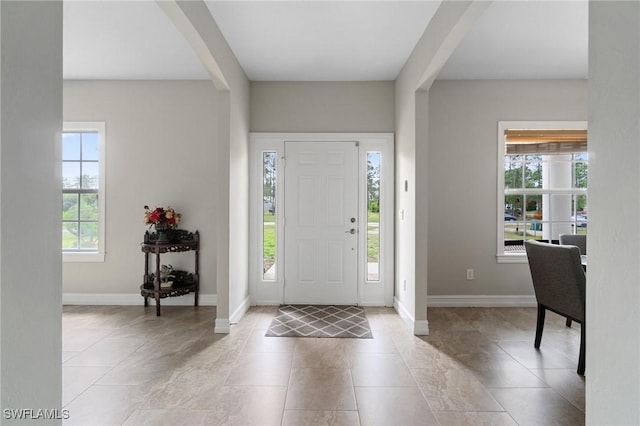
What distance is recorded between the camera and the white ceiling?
2840mm

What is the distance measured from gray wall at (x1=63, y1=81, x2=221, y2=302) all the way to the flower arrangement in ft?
0.61

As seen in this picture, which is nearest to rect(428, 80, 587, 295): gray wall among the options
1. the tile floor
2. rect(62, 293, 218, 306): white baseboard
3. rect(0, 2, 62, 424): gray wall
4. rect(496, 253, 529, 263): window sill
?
rect(496, 253, 529, 263): window sill

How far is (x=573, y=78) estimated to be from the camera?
431 centimetres

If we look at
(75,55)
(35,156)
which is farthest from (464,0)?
(75,55)

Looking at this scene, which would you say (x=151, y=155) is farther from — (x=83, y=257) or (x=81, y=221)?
(x=83, y=257)

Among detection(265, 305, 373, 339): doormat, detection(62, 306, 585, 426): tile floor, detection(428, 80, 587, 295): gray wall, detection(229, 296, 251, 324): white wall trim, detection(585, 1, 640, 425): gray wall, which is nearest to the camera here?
detection(585, 1, 640, 425): gray wall

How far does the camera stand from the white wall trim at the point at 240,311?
362cm

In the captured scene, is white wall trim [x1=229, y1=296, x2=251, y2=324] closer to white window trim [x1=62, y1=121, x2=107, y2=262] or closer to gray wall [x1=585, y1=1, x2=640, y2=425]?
white window trim [x1=62, y1=121, x2=107, y2=262]

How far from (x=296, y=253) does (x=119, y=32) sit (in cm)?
286

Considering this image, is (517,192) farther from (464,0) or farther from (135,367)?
(135,367)

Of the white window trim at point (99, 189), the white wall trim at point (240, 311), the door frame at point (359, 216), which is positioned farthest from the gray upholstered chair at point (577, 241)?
the white window trim at point (99, 189)

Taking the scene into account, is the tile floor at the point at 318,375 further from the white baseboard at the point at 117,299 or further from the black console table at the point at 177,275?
the white baseboard at the point at 117,299

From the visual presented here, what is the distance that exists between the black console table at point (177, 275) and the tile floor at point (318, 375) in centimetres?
36

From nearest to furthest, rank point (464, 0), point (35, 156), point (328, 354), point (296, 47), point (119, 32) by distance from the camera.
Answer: point (35, 156) → point (464, 0) → point (328, 354) → point (119, 32) → point (296, 47)
